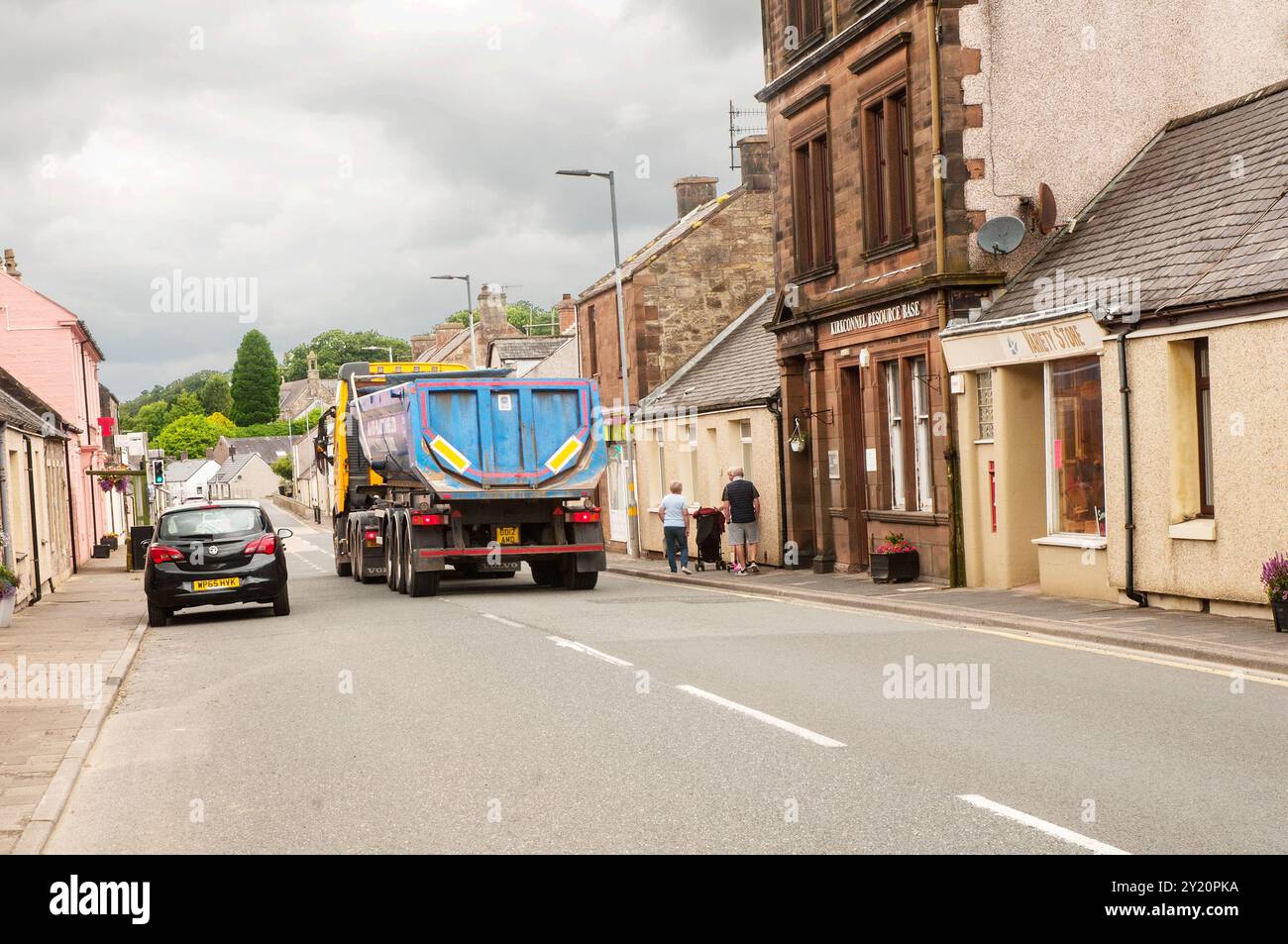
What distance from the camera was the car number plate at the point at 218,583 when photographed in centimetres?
1928

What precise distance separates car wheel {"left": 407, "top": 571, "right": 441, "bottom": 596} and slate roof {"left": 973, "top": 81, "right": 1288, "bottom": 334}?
30.4 ft

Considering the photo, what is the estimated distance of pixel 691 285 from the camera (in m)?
Answer: 37.5

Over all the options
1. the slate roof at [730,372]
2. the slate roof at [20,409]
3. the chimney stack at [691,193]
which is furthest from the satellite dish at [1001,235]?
the chimney stack at [691,193]

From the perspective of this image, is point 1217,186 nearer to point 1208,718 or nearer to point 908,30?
point 908,30

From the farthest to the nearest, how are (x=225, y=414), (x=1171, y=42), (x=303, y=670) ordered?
(x=225, y=414) → (x=1171, y=42) → (x=303, y=670)

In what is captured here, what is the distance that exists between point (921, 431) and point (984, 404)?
6.54 ft

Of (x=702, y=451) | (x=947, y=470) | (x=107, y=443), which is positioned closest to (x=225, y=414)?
(x=107, y=443)

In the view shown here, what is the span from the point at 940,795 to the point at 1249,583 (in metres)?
8.26

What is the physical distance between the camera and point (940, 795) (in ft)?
23.6

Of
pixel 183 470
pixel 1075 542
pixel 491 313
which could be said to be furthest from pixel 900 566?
pixel 183 470

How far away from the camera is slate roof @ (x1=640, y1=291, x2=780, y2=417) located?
29781 millimetres

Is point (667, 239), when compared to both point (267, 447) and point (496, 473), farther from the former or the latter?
point (267, 447)

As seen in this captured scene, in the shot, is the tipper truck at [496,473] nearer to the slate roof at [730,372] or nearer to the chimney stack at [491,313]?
the slate roof at [730,372]

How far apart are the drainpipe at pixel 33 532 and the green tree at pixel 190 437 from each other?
15121 centimetres
